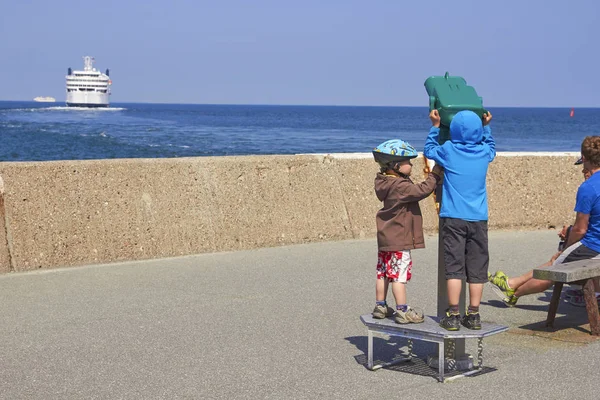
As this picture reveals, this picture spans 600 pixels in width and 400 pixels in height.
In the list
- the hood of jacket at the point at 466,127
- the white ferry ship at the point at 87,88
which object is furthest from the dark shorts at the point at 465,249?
the white ferry ship at the point at 87,88

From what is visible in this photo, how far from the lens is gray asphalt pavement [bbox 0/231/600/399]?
5121mm

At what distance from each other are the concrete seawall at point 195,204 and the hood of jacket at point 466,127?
4416 mm

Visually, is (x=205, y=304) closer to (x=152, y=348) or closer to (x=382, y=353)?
(x=152, y=348)

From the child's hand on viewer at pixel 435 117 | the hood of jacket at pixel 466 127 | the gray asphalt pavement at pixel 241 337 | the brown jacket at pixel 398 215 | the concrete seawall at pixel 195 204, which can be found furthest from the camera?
the concrete seawall at pixel 195 204


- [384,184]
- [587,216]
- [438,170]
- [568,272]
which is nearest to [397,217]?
[384,184]

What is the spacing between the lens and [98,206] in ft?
28.9

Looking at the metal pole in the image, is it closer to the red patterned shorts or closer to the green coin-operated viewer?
the red patterned shorts

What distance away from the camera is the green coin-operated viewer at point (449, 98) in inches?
210

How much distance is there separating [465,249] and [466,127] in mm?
735

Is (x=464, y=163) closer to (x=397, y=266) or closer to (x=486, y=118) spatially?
(x=486, y=118)

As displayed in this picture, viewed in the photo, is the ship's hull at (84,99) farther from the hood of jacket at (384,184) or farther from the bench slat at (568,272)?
the hood of jacket at (384,184)

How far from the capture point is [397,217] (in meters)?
5.56

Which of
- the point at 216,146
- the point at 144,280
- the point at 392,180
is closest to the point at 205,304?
the point at 144,280

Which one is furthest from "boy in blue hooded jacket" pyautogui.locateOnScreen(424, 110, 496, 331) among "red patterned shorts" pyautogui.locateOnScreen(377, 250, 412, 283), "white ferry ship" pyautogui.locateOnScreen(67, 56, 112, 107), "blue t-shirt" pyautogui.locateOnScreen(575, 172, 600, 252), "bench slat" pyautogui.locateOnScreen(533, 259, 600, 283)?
"white ferry ship" pyautogui.locateOnScreen(67, 56, 112, 107)
